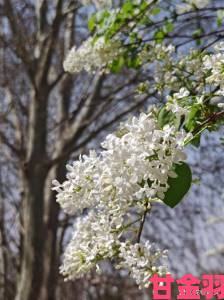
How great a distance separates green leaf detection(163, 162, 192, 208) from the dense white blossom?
3cm

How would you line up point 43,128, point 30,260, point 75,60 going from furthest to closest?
point 43,128, point 30,260, point 75,60

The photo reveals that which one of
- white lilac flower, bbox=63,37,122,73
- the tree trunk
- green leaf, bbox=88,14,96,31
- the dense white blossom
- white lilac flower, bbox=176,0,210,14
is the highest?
white lilac flower, bbox=176,0,210,14

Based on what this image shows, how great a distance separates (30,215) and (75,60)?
1.84 metres

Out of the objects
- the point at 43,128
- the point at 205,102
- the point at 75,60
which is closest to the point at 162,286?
the point at 205,102

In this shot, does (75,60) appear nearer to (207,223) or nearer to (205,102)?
(205,102)

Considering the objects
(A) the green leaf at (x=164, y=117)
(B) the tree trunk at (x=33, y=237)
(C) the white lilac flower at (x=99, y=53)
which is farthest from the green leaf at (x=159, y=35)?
(B) the tree trunk at (x=33, y=237)

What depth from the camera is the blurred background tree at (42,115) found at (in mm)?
4086

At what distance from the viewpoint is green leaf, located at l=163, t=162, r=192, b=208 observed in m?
1.03

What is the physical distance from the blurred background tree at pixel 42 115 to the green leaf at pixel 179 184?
226 cm

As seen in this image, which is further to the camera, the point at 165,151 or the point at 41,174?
the point at 41,174

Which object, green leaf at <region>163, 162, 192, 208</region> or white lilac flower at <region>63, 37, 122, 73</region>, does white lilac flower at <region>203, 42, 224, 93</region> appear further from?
white lilac flower at <region>63, 37, 122, 73</region>

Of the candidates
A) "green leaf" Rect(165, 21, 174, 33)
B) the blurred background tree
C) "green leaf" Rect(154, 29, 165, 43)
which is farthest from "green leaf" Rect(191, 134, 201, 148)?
the blurred background tree

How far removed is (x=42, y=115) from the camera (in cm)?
439

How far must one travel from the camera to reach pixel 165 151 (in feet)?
3.02
